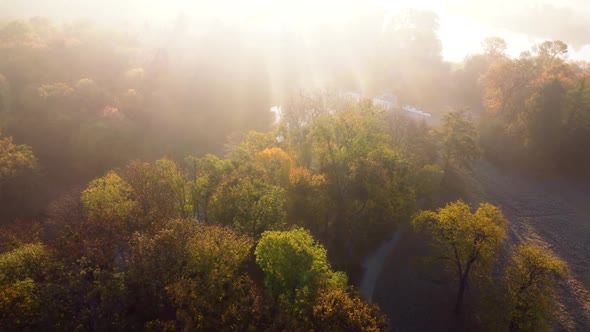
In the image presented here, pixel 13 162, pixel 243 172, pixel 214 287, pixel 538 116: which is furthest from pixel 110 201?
pixel 538 116

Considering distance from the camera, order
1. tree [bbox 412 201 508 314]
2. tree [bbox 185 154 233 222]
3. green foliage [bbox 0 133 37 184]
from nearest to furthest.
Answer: tree [bbox 412 201 508 314], tree [bbox 185 154 233 222], green foliage [bbox 0 133 37 184]

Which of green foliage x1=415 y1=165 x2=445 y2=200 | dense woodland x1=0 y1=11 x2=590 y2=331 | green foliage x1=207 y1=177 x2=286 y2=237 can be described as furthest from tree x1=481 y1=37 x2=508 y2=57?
green foliage x1=207 y1=177 x2=286 y2=237

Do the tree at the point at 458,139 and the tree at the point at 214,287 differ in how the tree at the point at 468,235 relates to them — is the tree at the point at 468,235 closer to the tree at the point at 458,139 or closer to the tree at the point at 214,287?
the tree at the point at 458,139

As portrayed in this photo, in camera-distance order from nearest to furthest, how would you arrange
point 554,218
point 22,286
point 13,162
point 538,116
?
point 22,286
point 13,162
point 554,218
point 538,116

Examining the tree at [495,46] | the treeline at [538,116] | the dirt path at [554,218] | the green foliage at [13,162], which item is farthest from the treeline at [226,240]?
the tree at [495,46]

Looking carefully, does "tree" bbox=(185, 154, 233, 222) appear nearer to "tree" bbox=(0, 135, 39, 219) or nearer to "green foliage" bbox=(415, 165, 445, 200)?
"tree" bbox=(0, 135, 39, 219)

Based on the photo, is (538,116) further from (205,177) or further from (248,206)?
(205,177)

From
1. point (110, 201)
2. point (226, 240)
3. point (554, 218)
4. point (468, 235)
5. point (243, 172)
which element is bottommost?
point (554, 218)
